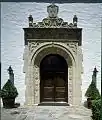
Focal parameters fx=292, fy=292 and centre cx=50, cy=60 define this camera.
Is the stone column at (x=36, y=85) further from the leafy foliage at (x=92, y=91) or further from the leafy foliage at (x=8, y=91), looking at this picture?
the leafy foliage at (x=92, y=91)

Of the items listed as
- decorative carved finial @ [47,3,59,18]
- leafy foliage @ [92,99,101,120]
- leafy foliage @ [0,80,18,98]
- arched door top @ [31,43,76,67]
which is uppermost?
decorative carved finial @ [47,3,59,18]

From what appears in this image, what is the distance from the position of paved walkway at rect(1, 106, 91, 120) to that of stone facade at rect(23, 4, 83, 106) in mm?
683

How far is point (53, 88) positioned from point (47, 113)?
209 cm

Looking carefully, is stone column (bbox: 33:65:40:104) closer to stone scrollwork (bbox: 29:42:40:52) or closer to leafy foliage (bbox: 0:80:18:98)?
stone scrollwork (bbox: 29:42:40:52)

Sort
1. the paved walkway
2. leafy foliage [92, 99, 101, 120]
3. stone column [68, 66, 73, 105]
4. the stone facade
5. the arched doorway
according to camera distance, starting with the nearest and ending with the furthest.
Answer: leafy foliage [92, 99, 101, 120], the paved walkway, the stone facade, stone column [68, 66, 73, 105], the arched doorway

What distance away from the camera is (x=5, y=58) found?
12.0m

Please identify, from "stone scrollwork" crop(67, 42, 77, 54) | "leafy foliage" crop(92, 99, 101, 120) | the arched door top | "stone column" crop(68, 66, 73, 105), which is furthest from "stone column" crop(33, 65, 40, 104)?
"leafy foliage" crop(92, 99, 101, 120)

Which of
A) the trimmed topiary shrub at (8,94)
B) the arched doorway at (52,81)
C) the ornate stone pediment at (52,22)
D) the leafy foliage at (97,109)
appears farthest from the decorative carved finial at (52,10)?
the leafy foliage at (97,109)

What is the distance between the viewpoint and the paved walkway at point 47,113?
9.72 meters

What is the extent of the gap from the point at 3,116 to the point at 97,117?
3.24 m

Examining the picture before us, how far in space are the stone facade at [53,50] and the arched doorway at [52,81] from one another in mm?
414

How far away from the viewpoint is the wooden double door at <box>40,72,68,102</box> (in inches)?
489

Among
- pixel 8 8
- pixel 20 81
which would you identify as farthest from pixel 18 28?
pixel 20 81

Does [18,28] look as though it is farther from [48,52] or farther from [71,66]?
[71,66]
